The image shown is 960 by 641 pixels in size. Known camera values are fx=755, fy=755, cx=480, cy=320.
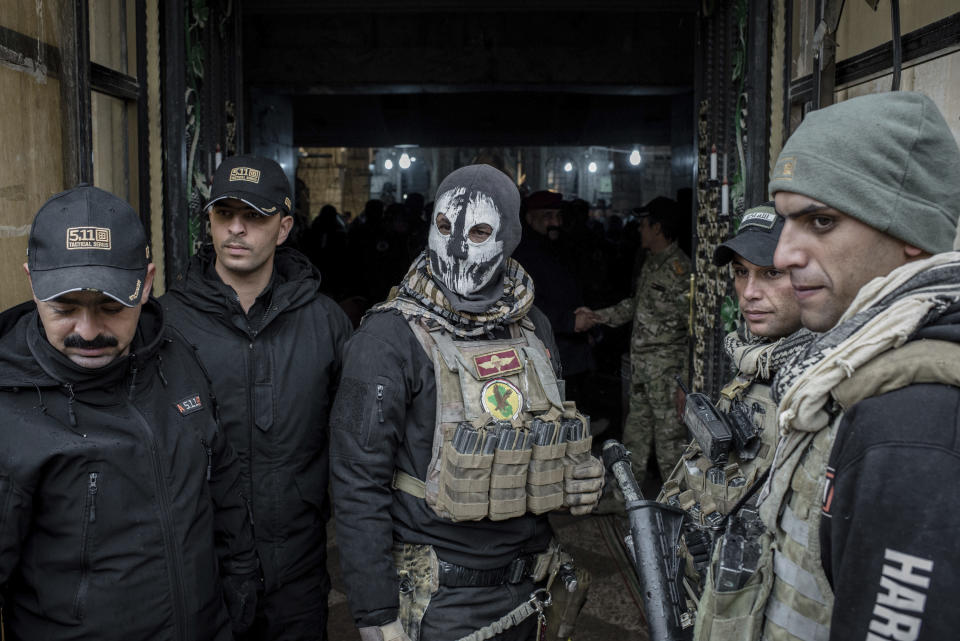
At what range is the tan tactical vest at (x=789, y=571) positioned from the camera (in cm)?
126

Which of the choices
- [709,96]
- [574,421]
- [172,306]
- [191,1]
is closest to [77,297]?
[172,306]

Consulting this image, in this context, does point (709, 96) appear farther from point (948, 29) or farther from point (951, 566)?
point (951, 566)

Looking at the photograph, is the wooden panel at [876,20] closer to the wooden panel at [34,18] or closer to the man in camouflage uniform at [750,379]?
the man in camouflage uniform at [750,379]

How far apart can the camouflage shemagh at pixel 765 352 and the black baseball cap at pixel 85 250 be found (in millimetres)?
1688

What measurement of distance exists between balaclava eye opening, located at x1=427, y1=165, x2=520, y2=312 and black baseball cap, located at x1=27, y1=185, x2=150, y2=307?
0.87 meters

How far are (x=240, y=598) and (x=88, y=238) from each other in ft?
3.47

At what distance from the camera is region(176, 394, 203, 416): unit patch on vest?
192cm

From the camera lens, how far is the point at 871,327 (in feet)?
3.59

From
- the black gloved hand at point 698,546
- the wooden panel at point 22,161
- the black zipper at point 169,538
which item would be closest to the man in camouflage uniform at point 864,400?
the black gloved hand at point 698,546

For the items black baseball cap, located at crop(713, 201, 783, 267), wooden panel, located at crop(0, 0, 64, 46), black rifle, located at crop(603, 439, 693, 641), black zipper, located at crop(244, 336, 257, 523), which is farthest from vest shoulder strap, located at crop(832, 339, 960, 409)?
wooden panel, located at crop(0, 0, 64, 46)

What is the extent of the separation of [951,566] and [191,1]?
3844 mm

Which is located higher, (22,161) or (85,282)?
(22,161)

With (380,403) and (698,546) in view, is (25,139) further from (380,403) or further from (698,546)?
(698,546)

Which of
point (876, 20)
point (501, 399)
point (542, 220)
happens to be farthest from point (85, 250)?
point (542, 220)
